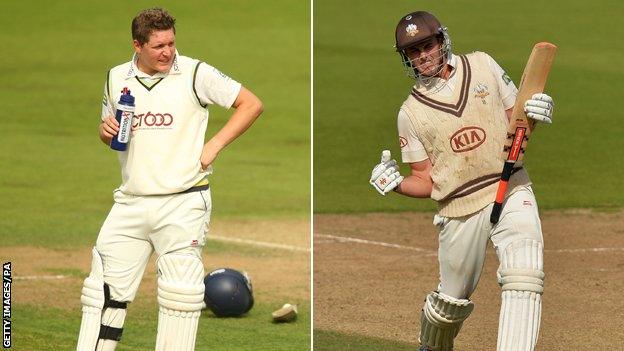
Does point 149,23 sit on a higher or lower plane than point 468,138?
higher

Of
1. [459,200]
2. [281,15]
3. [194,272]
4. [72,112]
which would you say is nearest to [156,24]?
[194,272]

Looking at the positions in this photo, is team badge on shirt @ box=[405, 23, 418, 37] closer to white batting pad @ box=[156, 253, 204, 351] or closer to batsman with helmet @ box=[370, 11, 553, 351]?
batsman with helmet @ box=[370, 11, 553, 351]

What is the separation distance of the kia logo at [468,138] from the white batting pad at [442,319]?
0.91 meters

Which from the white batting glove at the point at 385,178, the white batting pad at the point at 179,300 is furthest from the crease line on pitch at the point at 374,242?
the white batting pad at the point at 179,300

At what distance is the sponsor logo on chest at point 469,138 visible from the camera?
748cm

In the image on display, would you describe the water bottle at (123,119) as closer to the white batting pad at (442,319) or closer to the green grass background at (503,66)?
the white batting pad at (442,319)

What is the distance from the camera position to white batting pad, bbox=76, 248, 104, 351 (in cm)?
745

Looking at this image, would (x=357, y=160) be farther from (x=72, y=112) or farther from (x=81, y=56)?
(x=81, y=56)

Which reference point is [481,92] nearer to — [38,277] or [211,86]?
[211,86]

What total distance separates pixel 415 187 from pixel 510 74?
52.2 feet

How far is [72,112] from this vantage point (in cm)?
2258

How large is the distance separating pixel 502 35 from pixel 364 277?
1683 centimetres

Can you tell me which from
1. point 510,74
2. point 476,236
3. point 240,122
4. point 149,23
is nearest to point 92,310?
point 240,122

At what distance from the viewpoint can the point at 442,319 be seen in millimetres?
7887
